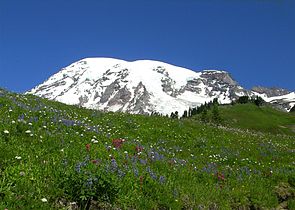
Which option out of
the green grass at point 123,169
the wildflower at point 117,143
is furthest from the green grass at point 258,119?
the wildflower at point 117,143

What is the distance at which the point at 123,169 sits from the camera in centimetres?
1155

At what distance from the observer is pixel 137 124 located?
70.6ft

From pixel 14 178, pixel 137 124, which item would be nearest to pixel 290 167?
pixel 137 124

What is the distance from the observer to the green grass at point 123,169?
895cm

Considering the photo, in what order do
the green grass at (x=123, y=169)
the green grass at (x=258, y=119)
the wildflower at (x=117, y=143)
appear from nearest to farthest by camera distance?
the green grass at (x=123, y=169) → the wildflower at (x=117, y=143) → the green grass at (x=258, y=119)

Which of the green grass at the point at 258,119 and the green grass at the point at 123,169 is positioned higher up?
the green grass at the point at 258,119

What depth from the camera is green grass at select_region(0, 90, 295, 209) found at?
29.4 feet

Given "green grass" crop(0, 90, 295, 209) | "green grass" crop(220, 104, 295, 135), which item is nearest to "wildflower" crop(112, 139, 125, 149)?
"green grass" crop(0, 90, 295, 209)

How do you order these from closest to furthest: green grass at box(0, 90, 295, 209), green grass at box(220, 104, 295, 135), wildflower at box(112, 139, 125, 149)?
1. green grass at box(0, 90, 295, 209)
2. wildflower at box(112, 139, 125, 149)
3. green grass at box(220, 104, 295, 135)

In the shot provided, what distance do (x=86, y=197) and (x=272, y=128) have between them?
149190mm

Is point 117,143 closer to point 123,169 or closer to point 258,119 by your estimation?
point 123,169

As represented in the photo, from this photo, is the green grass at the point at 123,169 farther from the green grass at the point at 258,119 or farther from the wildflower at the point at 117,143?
the green grass at the point at 258,119

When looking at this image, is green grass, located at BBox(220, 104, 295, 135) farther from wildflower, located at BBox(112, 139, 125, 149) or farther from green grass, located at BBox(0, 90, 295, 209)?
wildflower, located at BBox(112, 139, 125, 149)

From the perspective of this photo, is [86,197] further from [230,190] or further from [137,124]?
[137,124]
